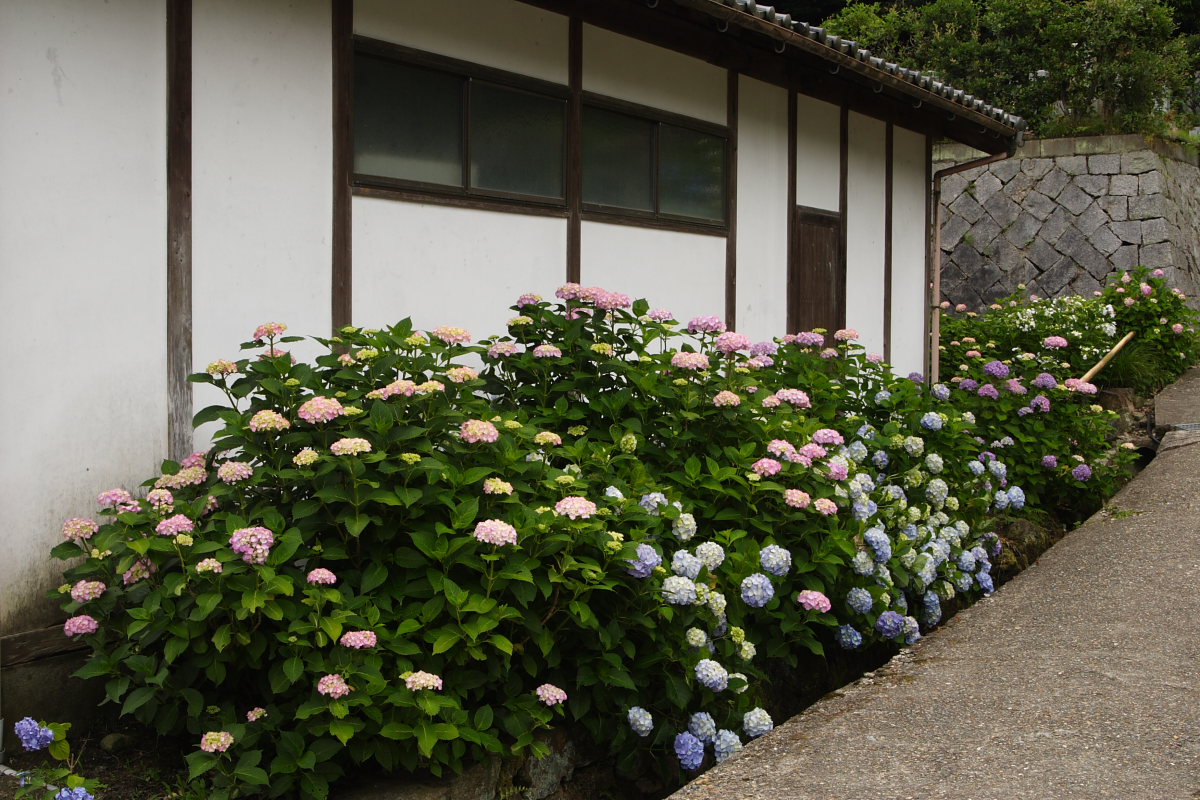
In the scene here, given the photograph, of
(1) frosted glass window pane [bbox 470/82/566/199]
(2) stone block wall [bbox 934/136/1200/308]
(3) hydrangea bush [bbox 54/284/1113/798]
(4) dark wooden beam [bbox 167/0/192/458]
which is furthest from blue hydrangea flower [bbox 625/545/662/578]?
(2) stone block wall [bbox 934/136/1200/308]

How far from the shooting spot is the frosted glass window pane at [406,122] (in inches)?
210

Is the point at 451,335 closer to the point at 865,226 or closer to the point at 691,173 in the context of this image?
the point at 691,173

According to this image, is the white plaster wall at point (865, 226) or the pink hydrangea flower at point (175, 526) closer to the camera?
the pink hydrangea flower at point (175, 526)

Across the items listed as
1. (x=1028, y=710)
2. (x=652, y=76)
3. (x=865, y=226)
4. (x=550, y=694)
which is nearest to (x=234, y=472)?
(x=550, y=694)

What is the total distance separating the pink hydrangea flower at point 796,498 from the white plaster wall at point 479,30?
9.67 feet

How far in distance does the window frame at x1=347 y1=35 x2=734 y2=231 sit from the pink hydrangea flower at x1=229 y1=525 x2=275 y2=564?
7.72 ft

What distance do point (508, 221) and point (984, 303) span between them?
1199cm

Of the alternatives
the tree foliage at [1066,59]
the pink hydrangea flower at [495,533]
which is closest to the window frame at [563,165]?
the pink hydrangea flower at [495,533]

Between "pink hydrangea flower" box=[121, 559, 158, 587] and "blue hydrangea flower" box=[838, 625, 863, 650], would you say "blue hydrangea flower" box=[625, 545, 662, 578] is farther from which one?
"pink hydrangea flower" box=[121, 559, 158, 587]

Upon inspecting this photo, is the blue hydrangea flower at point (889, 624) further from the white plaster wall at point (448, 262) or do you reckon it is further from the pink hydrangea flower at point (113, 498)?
the pink hydrangea flower at point (113, 498)

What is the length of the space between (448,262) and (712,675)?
2791mm

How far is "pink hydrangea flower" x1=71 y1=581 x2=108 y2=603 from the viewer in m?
3.61

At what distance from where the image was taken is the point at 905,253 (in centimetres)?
1050

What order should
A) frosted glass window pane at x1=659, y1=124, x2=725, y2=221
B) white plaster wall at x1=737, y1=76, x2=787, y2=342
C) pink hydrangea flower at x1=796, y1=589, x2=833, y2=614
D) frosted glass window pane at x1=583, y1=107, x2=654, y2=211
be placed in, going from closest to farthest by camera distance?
1. pink hydrangea flower at x1=796, y1=589, x2=833, y2=614
2. frosted glass window pane at x1=583, y1=107, x2=654, y2=211
3. frosted glass window pane at x1=659, y1=124, x2=725, y2=221
4. white plaster wall at x1=737, y1=76, x2=787, y2=342
